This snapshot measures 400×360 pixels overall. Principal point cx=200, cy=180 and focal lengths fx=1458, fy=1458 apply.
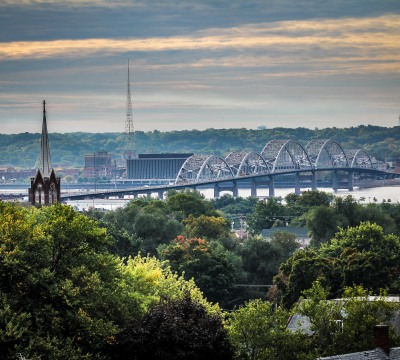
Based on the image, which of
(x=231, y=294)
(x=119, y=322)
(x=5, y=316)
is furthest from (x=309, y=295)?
(x=231, y=294)

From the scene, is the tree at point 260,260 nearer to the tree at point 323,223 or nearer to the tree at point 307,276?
the tree at point 323,223

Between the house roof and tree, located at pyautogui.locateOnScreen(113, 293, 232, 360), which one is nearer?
the house roof

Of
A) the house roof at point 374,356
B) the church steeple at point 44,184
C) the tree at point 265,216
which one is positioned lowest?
the tree at point 265,216

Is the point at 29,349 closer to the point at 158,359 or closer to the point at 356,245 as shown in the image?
the point at 158,359

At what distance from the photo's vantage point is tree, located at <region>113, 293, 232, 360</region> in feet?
186

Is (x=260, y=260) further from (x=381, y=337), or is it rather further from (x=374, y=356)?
(x=374, y=356)

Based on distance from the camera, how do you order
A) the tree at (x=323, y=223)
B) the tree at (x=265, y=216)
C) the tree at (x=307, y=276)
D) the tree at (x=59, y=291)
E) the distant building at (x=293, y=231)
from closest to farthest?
the tree at (x=59, y=291)
the tree at (x=307, y=276)
the tree at (x=323, y=223)
the distant building at (x=293, y=231)
the tree at (x=265, y=216)

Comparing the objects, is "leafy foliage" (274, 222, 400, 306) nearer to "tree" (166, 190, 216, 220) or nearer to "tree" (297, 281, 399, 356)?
"tree" (297, 281, 399, 356)

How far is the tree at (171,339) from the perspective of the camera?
5672cm

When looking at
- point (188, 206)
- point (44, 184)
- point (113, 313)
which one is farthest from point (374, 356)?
point (188, 206)

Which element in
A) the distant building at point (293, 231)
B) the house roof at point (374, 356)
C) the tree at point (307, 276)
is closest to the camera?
the house roof at point (374, 356)

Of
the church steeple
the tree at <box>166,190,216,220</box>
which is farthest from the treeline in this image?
the tree at <box>166,190,216,220</box>

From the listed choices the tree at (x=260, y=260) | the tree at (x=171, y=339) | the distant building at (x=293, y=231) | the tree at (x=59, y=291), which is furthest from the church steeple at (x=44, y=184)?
the tree at (x=171, y=339)

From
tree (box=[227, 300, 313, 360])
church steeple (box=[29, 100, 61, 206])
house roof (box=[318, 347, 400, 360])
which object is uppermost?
church steeple (box=[29, 100, 61, 206])
